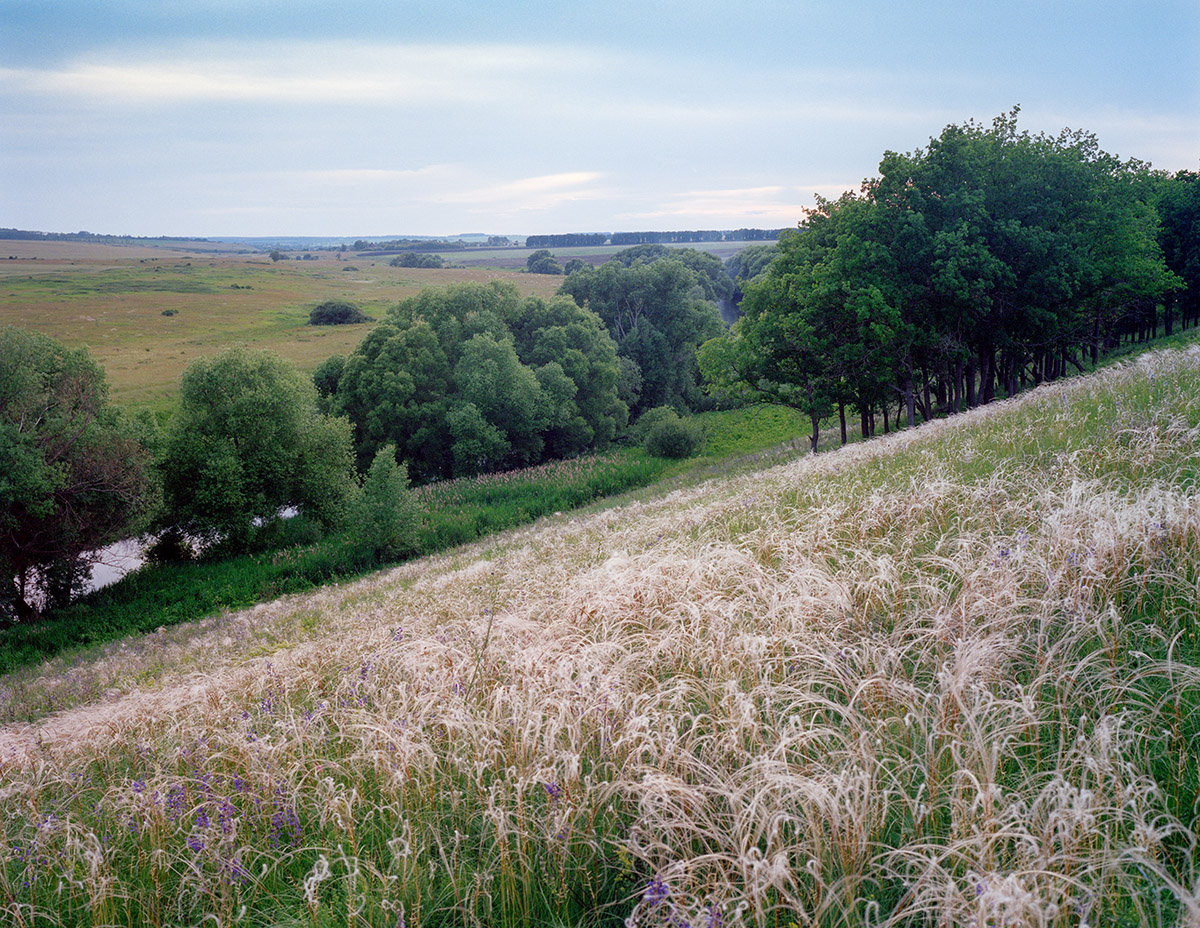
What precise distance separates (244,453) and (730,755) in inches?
1270

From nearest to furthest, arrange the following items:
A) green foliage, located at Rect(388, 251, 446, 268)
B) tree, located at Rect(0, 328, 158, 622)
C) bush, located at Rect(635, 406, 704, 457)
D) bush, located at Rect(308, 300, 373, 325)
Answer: tree, located at Rect(0, 328, 158, 622) → bush, located at Rect(635, 406, 704, 457) → bush, located at Rect(308, 300, 373, 325) → green foliage, located at Rect(388, 251, 446, 268)

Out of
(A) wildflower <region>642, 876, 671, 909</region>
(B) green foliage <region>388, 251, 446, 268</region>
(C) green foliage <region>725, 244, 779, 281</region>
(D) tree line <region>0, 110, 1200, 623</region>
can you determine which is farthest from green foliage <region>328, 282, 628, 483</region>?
(B) green foliage <region>388, 251, 446, 268</region>

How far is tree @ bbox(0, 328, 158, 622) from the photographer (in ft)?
72.6

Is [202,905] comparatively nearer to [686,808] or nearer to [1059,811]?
[686,808]

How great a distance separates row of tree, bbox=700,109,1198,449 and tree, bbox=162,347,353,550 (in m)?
22.5

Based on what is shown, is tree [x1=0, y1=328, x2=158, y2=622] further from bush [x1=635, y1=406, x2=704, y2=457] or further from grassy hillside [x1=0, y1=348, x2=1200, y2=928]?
bush [x1=635, y1=406, x2=704, y2=457]

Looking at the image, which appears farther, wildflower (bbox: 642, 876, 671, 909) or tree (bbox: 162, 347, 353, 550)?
tree (bbox: 162, 347, 353, 550)

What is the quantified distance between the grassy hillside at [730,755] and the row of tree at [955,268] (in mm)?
23411

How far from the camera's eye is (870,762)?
302 cm

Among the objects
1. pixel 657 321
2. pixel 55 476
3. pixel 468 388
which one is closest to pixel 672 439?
pixel 468 388

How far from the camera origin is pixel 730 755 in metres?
3.41

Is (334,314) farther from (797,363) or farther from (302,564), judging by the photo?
(797,363)

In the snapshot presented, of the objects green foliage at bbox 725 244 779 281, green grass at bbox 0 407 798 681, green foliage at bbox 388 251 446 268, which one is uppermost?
green foliage at bbox 388 251 446 268

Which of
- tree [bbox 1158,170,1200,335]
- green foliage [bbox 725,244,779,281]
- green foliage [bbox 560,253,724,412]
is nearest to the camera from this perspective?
tree [bbox 1158,170,1200,335]
